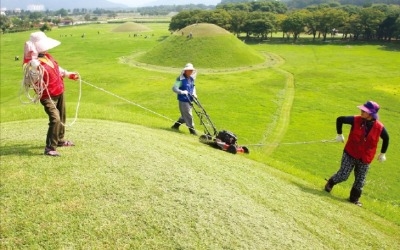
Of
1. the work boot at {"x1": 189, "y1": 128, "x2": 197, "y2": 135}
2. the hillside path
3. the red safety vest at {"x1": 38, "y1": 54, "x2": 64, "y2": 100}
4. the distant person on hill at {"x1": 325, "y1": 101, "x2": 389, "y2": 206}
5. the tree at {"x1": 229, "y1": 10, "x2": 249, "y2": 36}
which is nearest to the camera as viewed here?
the red safety vest at {"x1": 38, "y1": 54, "x2": 64, "y2": 100}

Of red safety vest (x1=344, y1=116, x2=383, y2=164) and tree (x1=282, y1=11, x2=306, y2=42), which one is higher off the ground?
tree (x1=282, y1=11, x2=306, y2=42)

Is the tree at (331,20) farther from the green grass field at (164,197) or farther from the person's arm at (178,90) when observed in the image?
the person's arm at (178,90)

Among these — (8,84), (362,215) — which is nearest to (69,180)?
(362,215)

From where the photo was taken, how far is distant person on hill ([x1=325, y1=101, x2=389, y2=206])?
31.4 feet

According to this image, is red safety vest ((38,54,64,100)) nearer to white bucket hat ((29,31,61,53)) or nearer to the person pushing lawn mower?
white bucket hat ((29,31,61,53))

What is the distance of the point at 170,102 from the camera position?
32.8 metres

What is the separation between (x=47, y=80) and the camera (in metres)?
8.27

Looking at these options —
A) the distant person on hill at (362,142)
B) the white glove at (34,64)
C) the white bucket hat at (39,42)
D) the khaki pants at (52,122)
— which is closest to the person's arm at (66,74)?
the khaki pants at (52,122)

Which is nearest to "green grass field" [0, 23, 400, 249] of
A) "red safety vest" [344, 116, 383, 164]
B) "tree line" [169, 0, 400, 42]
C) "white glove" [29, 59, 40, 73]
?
"red safety vest" [344, 116, 383, 164]

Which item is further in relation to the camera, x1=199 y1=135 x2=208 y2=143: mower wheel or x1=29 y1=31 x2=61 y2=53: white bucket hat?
x1=199 y1=135 x2=208 y2=143: mower wheel

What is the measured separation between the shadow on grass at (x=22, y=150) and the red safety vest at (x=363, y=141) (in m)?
8.27

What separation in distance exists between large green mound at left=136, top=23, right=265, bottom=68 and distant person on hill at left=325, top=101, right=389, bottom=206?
4373 cm

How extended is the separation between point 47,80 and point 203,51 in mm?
49761

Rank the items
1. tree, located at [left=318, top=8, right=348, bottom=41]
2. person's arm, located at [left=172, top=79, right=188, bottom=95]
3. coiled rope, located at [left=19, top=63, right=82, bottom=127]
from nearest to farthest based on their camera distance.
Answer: coiled rope, located at [left=19, top=63, right=82, bottom=127] < person's arm, located at [left=172, top=79, right=188, bottom=95] < tree, located at [left=318, top=8, right=348, bottom=41]
